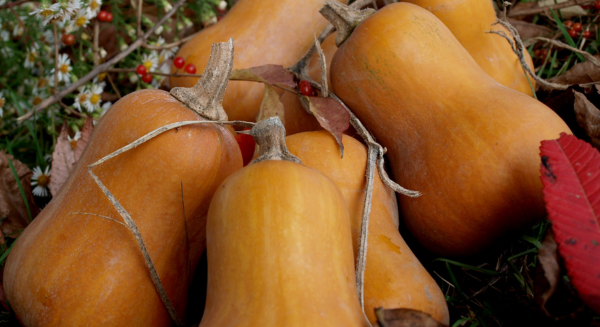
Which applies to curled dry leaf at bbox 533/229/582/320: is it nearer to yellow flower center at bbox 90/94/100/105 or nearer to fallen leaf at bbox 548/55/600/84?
fallen leaf at bbox 548/55/600/84

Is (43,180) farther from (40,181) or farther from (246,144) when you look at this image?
(246,144)

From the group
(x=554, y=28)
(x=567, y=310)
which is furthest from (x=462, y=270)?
(x=554, y=28)

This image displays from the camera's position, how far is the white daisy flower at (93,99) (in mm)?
1658

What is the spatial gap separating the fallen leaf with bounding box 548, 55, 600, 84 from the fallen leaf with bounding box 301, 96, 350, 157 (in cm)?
80

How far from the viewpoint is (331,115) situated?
1.03 meters

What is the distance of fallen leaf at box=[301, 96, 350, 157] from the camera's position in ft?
3.26

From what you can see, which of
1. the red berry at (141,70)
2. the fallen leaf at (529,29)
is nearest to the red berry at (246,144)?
the red berry at (141,70)

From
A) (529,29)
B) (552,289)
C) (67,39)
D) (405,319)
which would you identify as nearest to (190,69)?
(67,39)

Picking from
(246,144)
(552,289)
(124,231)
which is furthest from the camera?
(246,144)

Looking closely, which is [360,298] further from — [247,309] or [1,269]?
[1,269]

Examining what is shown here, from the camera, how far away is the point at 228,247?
753 mm

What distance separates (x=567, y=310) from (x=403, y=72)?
575mm

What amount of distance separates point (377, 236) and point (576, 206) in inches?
14.6

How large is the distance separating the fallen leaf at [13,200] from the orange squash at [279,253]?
810 millimetres
